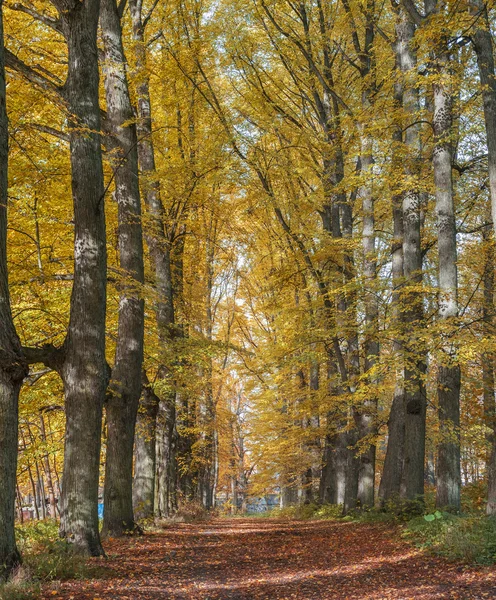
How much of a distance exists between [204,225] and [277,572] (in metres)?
A: 14.9

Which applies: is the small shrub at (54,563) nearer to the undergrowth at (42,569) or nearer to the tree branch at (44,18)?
the undergrowth at (42,569)

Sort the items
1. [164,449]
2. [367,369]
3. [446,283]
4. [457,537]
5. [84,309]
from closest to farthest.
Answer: [457,537], [84,309], [446,283], [367,369], [164,449]

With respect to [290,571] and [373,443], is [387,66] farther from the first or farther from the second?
[290,571]

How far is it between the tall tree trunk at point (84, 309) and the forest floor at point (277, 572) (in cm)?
85

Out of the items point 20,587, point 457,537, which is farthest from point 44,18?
point 457,537

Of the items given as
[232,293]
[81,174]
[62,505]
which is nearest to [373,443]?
[62,505]

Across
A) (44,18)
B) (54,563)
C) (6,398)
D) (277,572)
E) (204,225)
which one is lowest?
(277,572)

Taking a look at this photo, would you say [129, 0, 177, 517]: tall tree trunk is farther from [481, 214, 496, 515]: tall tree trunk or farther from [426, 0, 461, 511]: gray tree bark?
[481, 214, 496, 515]: tall tree trunk

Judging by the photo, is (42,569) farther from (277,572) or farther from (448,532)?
(448,532)

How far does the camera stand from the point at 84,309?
7.88m

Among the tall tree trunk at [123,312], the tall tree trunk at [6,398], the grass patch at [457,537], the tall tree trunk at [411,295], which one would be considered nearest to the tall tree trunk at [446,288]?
the tall tree trunk at [411,295]

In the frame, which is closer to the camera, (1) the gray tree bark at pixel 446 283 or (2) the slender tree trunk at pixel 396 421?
(1) the gray tree bark at pixel 446 283

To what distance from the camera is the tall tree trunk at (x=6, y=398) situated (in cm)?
544

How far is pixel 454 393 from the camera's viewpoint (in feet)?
32.7
